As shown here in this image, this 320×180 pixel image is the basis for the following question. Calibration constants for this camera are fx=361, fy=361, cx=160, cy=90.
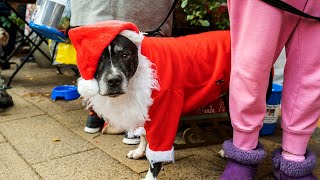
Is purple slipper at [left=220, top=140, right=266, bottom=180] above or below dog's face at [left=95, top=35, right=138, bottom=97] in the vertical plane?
below

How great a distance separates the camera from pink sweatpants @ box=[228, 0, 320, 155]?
1.68 meters

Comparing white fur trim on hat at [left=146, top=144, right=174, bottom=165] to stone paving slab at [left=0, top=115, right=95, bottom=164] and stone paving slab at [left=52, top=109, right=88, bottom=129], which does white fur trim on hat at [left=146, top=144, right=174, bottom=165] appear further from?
stone paving slab at [left=52, top=109, right=88, bottom=129]

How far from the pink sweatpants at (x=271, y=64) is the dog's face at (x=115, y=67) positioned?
1.76 feet

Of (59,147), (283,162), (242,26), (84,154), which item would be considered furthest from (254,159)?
(59,147)

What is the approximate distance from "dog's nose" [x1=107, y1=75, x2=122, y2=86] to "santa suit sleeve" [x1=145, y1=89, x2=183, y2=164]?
248 millimetres

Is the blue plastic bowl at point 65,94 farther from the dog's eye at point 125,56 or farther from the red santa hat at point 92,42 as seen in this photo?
the dog's eye at point 125,56

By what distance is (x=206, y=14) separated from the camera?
3.03 metres

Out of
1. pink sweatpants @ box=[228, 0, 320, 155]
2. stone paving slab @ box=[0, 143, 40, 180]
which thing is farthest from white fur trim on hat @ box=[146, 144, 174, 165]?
stone paving slab @ box=[0, 143, 40, 180]

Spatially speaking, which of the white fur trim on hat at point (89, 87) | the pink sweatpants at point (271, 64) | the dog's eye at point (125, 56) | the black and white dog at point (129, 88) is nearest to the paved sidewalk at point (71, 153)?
the black and white dog at point (129, 88)

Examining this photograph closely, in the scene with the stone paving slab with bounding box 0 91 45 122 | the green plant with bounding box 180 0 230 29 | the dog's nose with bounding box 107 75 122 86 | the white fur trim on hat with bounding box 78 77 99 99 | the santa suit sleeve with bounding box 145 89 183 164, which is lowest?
the stone paving slab with bounding box 0 91 45 122

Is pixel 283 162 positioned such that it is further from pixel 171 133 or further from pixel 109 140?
pixel 109 140

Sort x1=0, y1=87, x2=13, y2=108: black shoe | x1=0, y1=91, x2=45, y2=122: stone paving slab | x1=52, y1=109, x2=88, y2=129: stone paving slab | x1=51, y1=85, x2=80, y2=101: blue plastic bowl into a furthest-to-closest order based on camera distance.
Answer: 1. x1=51, y1=85, x2=80, y2=101: blue plastic bowl
2. x1=0, y1=87, x2=13, y2=108: black shoe
3. x1=0, y1=91, x2=45, y2=122: stone paving slab
4. x1=52, y1=109, x2=88, y2=129: stone paving slab

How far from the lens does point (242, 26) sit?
5.72ft

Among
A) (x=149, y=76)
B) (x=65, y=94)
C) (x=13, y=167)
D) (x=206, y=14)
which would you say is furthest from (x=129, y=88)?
(x=65, y=94)
